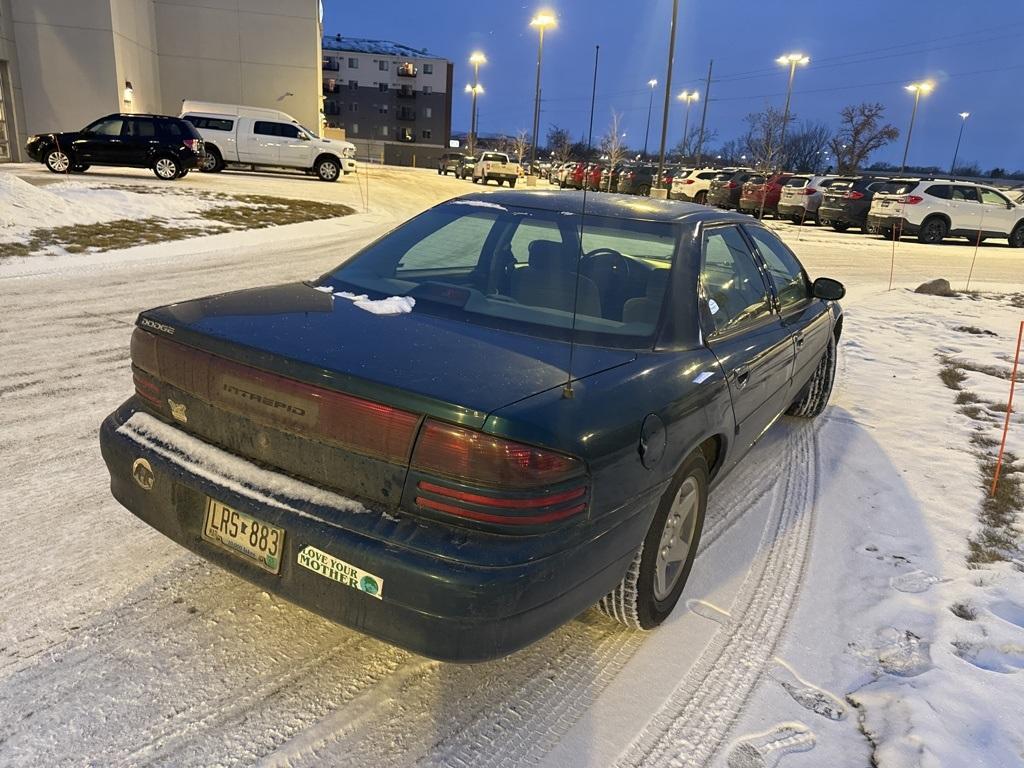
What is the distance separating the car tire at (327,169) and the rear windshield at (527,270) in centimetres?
2642

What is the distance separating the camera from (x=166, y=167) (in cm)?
2192

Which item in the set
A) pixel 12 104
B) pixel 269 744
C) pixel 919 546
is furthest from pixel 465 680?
pixel 12 104

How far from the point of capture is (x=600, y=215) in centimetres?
341

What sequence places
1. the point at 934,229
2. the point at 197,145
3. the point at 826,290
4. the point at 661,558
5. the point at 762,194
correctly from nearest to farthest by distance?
the point at 661,558, the point at 826,290, the point at 934,229, the point at 197,145, the point at 762,194

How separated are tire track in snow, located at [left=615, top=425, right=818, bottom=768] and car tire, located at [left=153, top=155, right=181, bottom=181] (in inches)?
882

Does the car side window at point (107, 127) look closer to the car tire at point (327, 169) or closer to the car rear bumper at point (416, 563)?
the car tire at point (327, 169)

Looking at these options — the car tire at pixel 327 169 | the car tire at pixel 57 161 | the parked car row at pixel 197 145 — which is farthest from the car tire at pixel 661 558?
the car tire at pixel 327 169

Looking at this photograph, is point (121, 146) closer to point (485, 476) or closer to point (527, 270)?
point (527, 270)

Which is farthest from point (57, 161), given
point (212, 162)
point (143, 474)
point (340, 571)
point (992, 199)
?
point (992, 199)

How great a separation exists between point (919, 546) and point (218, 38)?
37557mm

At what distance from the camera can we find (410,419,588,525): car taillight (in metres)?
2.05

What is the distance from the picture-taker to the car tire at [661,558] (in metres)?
2.67

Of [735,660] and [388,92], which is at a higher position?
[388,92]

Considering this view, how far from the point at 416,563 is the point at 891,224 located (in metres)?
22.5
